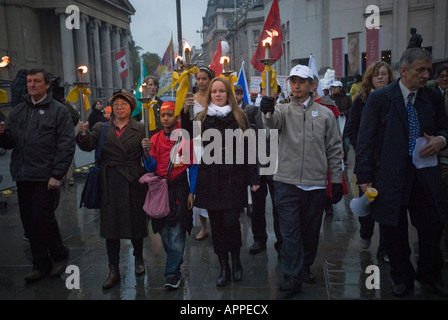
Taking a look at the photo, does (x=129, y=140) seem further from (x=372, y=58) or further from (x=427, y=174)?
(x=372, y=58)

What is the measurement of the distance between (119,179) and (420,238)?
3041mm

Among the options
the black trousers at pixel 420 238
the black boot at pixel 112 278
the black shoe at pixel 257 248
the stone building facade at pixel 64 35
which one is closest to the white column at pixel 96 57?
the stone building facade at pixel 64 35

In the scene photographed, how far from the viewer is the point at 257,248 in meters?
5.31

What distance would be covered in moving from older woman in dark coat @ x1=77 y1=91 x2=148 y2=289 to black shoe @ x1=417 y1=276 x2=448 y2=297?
2895 millimetres

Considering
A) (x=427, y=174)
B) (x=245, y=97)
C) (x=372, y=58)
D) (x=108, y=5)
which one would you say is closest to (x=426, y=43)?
(x=372, y=58)

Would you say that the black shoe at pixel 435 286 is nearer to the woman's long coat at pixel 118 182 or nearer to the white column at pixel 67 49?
the woman's long coat at pixel 118 182

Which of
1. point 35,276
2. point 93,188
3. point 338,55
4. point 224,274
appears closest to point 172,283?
point 224,274

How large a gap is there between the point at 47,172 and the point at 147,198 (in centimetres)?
118

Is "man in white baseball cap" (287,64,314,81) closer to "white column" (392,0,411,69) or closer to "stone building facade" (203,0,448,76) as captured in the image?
"stone building facade" (203,0,448,76)

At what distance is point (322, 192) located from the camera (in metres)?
4.14

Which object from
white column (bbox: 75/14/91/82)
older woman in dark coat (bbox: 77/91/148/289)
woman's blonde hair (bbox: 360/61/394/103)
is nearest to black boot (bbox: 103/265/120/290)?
older woman in dark coat (bbox: 77/91/148/289)

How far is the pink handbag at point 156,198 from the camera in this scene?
416 centimetres

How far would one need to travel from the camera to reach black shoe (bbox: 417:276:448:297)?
390cm

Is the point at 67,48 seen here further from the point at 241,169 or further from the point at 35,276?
the point at 241,169
